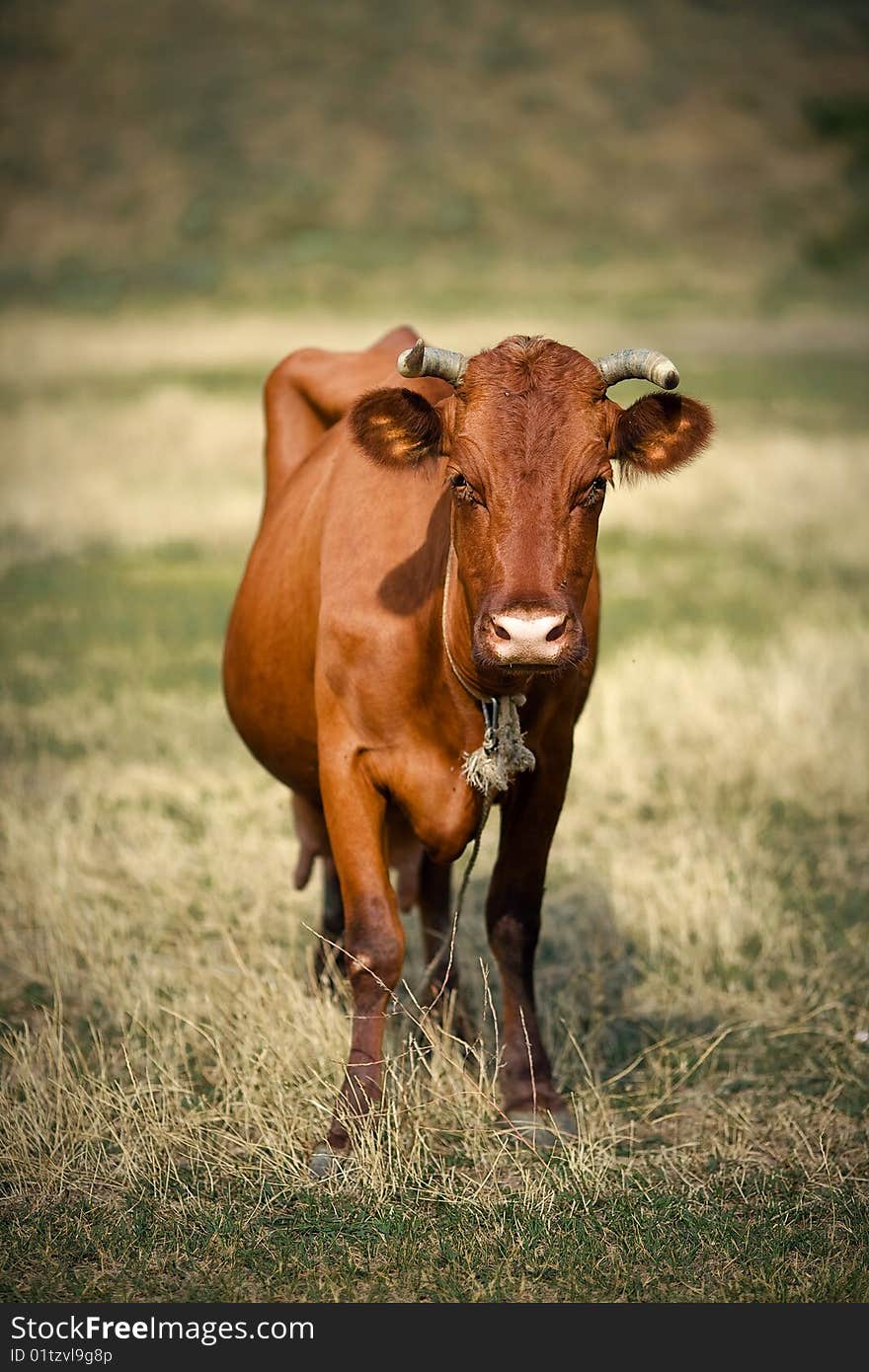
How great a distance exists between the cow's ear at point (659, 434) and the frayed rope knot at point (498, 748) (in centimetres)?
75

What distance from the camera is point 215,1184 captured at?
5031 millimetres

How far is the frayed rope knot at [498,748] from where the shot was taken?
5184 millimetres

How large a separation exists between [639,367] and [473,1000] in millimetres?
2680

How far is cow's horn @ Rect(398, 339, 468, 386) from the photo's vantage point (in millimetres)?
4816

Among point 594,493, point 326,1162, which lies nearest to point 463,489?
point 594,493

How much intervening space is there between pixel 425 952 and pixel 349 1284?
2232mm

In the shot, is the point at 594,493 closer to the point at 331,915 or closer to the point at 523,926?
the point at 523,926

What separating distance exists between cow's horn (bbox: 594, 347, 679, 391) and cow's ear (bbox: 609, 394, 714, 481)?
0.09 metres

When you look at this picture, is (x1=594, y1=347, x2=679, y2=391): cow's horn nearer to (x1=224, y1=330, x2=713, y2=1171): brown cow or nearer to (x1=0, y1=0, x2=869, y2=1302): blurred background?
(x1=224, y1=330, x2=713, y2=1171): brown cow

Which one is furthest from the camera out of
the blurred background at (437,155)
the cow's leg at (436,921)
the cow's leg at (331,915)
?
the blurred background at (437,155)

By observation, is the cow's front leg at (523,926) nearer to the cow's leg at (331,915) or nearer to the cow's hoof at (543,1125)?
the cow's hoof at (543,1125)

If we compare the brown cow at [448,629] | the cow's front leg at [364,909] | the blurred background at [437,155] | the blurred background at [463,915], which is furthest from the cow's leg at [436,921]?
the blurred background at [437,155]

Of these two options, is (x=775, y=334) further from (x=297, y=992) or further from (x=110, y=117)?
(x=110, y=117)

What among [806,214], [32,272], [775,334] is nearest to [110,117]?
[32,272]
